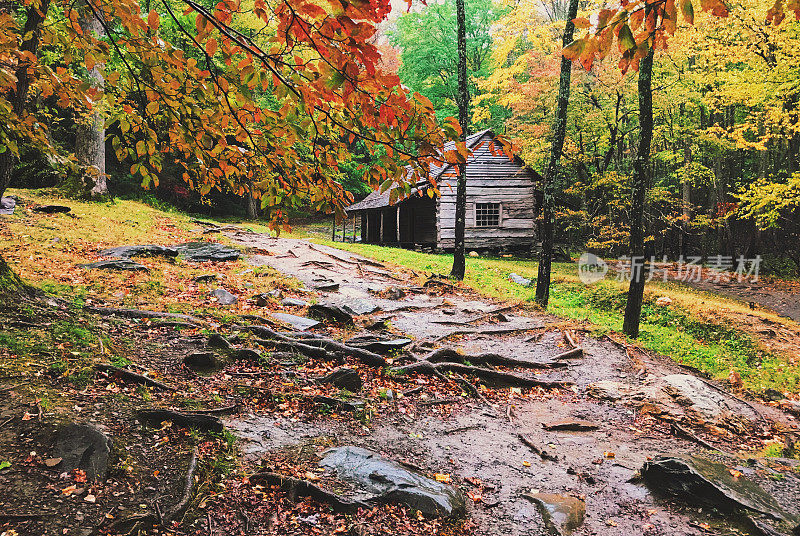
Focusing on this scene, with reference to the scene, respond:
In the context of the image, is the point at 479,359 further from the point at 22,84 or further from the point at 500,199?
the point at 500,199

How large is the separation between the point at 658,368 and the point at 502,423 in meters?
4.74

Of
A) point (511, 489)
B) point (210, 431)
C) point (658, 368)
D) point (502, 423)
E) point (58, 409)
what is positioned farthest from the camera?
point (658, 368)

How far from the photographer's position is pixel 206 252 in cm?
1337

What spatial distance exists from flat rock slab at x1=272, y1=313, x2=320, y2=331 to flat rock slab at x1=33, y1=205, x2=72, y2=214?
397 inches

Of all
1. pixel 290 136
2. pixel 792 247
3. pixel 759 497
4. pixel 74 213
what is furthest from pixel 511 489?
pixel 792 247

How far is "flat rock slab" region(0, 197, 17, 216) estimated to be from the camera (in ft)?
40.2

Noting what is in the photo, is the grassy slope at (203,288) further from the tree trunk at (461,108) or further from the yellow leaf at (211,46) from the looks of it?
the yellow leaf at (211,46)

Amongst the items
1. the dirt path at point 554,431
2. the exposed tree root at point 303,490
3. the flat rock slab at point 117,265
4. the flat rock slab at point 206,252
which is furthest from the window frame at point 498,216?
the exposed tree root at point 303,490

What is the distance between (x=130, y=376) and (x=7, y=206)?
11.7m

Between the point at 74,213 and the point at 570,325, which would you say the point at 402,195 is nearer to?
the point at 570,325

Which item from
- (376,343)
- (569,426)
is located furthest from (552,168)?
(569,426)

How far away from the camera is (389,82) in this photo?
6.79 feet

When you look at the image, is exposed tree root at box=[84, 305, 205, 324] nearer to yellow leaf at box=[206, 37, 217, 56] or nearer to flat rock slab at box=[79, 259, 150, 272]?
flat rock slab at box=[79, 259, 150, 272]

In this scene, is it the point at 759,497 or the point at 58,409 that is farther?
the point at 759,497
